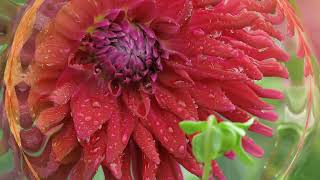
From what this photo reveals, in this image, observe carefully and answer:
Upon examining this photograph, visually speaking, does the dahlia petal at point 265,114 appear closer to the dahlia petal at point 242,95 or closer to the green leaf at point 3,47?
the dahlia petal at point 242,95

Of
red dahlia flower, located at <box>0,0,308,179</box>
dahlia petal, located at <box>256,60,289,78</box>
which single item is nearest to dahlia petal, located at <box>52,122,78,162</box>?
red dahlia flower, located at <box>0,0,308,179</box>

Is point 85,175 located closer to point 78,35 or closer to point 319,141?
point 78,35

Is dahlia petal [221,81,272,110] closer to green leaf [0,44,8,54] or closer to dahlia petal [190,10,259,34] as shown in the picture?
dahlia petal [190,10,259,34]

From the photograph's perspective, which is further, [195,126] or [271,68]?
[271,68]

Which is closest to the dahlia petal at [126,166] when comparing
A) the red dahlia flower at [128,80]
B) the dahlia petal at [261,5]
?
the red dahlia flower at [128,80]

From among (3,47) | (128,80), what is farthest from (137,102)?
(3,47)

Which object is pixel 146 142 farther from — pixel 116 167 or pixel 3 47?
pixel 3 47

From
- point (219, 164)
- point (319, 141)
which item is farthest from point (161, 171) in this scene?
point (319, 141)
